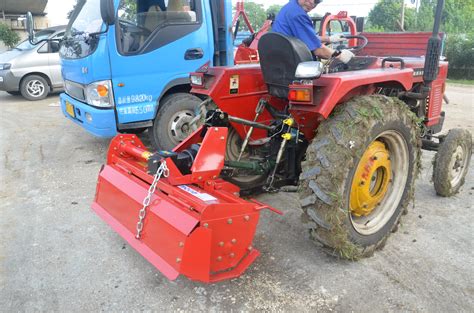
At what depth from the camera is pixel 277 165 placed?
2.93 meters

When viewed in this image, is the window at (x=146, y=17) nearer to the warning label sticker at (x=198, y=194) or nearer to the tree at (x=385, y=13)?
the warning label sticker at (x=198, y=194)

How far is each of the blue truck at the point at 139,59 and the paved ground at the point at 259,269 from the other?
1205 millimetres

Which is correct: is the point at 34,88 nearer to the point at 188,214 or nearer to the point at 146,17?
the point at 146,17

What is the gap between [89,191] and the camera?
412 cm

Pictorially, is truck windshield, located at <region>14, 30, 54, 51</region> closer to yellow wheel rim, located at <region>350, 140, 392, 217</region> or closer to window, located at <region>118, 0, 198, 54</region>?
window, located at <region>118, 0, 198, 54</region>

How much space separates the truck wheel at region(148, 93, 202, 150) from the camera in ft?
16.6

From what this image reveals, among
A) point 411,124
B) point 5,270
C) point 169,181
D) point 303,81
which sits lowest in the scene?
point 5,270

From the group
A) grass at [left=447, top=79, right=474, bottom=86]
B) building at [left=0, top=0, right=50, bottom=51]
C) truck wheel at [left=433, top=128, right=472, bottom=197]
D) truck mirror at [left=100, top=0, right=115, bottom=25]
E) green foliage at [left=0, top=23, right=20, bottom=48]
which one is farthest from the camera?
building at [left=0, top=0, right=50, bottom=51]

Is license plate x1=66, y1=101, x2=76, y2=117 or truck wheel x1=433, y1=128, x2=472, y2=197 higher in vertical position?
license plate x1=66, y1=101, x2=76, y2=117

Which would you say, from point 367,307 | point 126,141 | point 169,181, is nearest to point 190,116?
point 126,141

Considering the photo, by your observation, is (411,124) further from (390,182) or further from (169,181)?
(169,181)

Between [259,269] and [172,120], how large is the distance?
2941mm

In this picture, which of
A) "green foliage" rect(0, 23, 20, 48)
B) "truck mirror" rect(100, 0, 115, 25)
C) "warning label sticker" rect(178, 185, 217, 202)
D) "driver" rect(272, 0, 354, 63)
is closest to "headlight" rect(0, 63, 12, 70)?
"truck mirror" rect(100, 0, 115, 25)

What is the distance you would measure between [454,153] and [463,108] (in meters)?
5.93
